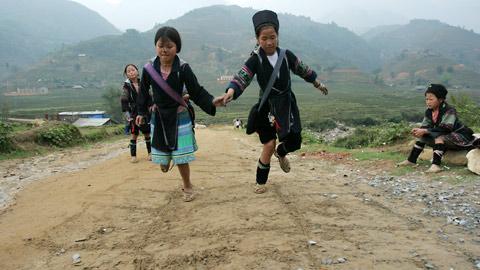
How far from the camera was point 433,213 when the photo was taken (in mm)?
4164

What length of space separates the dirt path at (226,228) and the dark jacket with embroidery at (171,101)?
0.78 m

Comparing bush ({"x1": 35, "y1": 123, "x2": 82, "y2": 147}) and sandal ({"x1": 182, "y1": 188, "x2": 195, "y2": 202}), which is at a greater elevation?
sandal ({"x1": 182, "y1": 188, "x2": 195, "y2": 202})

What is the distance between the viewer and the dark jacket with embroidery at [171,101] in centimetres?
466

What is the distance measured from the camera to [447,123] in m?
5.96

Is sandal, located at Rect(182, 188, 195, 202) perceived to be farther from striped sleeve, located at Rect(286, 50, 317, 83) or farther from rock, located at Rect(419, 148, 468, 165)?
rock, located at Rect(419, 148, 468, 165)

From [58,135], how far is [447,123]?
10259 millimetres

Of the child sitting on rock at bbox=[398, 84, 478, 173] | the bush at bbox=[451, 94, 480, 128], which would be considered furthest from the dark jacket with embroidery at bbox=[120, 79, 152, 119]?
the bush at bbox=[451, 94, 480, 128]

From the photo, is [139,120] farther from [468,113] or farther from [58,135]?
[468,113]

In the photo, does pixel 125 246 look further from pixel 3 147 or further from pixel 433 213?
pixel 3 147

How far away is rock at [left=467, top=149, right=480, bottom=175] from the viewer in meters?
5.44

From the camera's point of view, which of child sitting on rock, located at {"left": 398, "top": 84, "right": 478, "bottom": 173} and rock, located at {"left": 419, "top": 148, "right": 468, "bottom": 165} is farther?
rock, located at {"left": 419, "top": 148, "right": 468, "bottom": 165}

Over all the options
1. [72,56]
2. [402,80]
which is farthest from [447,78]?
[72,56]

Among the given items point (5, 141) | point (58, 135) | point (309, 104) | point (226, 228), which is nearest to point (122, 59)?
point (309, 104)

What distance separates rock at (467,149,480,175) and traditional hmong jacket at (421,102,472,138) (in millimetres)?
479
